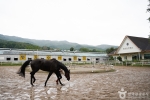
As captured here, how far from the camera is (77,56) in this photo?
50.2 m

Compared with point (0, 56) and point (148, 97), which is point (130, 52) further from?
point (0, 56)

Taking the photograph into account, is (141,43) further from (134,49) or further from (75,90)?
(75,90)

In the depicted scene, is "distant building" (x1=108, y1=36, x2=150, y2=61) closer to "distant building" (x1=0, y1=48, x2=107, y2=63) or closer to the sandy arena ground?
"distant building" (x1=0, y1=48, x2=107, y2=63)

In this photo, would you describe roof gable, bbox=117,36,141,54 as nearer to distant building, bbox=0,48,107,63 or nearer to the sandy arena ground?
distant building, bbox=0,48,107,63

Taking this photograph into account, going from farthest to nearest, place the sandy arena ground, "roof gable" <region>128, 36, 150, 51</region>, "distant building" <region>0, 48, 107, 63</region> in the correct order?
"distant building" <region>0, 48, 107, 63</region>
"roof gable" <region>128, 36, 150, 51</region>
the sandy arena ground

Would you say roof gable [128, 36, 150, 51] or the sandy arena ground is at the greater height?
roof gable [128, 36, 150, 51]

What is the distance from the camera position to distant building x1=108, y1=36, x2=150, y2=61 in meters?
32.3

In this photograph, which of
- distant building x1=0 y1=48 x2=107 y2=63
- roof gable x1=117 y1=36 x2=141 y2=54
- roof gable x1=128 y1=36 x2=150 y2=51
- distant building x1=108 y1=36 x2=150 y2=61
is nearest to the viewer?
distant building x1=108 y1=36 x2=150 y2=61

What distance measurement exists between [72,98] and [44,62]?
3304 millimetres

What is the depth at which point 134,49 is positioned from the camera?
111 ft

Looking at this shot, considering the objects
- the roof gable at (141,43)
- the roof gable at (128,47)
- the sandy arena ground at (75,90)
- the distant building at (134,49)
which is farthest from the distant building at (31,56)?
the sandy arena ground at (75,90)

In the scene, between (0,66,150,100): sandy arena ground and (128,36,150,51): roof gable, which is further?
(128,36,150,51): roof gable

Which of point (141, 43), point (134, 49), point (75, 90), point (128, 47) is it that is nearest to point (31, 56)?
point (128, 47)

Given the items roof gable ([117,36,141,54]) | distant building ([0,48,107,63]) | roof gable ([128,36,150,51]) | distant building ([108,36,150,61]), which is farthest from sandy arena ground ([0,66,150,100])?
distant building ([0,48,107,63])
